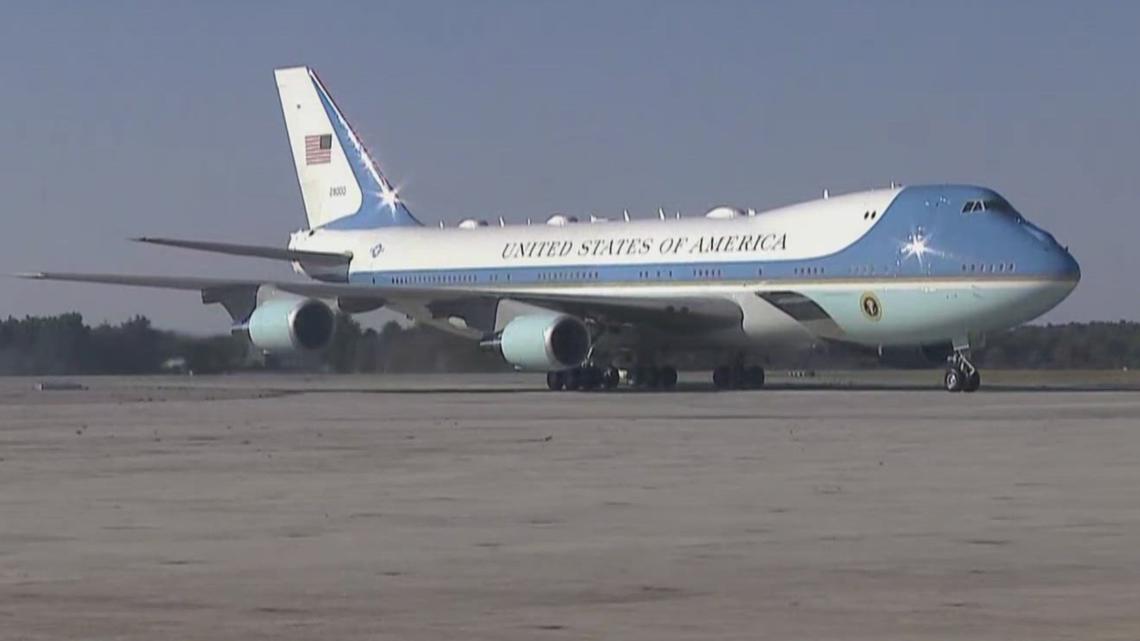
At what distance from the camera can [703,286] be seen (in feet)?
145

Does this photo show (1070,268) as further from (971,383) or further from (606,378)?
(606,378)

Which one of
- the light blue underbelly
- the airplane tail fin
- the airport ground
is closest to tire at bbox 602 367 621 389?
the light blue underbelly

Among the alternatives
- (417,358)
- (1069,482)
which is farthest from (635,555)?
(417,358)

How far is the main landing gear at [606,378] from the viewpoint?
43875mm

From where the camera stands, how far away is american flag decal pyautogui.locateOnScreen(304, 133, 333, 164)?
55.6 meters

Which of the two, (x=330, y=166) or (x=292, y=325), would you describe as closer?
(x=292, y=325)

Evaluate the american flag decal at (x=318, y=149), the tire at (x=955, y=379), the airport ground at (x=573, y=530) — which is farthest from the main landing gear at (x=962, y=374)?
the american flag decal at (x=318, y=149)

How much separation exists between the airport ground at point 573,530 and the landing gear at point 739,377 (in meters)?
17.0

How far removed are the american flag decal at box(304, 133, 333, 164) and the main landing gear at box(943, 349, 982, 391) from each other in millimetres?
20616

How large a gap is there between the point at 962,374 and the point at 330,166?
20.8 meters

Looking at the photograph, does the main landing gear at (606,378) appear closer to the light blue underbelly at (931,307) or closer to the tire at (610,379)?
the tire at (610,379)

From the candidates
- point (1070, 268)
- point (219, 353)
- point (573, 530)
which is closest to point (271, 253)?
point (219, 353)

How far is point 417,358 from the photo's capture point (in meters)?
53.8

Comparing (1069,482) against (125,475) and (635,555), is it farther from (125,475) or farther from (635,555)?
(125,475)
